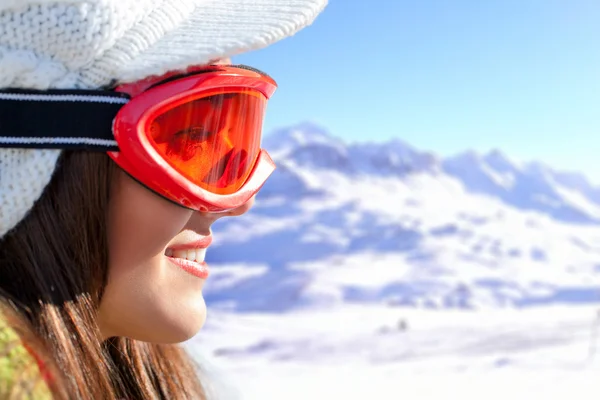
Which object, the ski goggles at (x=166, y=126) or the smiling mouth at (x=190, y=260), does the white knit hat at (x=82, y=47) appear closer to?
the ski goggles at (x=166, y=126)

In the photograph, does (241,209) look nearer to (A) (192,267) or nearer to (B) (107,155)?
(A) (192,267)

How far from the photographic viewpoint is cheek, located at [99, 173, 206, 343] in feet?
3.48

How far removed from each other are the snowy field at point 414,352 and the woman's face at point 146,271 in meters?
4.44

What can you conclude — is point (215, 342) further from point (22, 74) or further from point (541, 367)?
point (22, 74)

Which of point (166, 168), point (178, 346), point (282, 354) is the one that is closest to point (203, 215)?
point (166, 168)

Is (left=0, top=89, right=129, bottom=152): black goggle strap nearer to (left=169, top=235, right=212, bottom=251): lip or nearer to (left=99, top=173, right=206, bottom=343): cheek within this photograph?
(left=99, top=173, right=206, bottom=343): cheek

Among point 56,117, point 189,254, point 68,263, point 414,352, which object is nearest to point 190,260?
point 189,254

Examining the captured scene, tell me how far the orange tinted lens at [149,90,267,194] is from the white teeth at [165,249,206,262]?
152 mm

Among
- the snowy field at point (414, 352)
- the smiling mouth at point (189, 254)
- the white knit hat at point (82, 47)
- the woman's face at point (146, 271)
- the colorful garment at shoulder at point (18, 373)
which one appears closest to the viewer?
the colorful garment at shoulder at point (18, 373)

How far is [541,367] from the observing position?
7109mm

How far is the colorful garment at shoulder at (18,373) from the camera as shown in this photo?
73cm

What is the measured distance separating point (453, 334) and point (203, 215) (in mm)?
8207

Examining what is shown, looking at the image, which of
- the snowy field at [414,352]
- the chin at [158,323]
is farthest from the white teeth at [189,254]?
the snowy field at [414,352]

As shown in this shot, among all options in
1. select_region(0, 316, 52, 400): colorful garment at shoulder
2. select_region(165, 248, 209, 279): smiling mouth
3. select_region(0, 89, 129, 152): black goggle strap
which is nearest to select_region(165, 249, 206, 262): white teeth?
Answer: select_region(165, 248, 209, 279): smiling mouth
